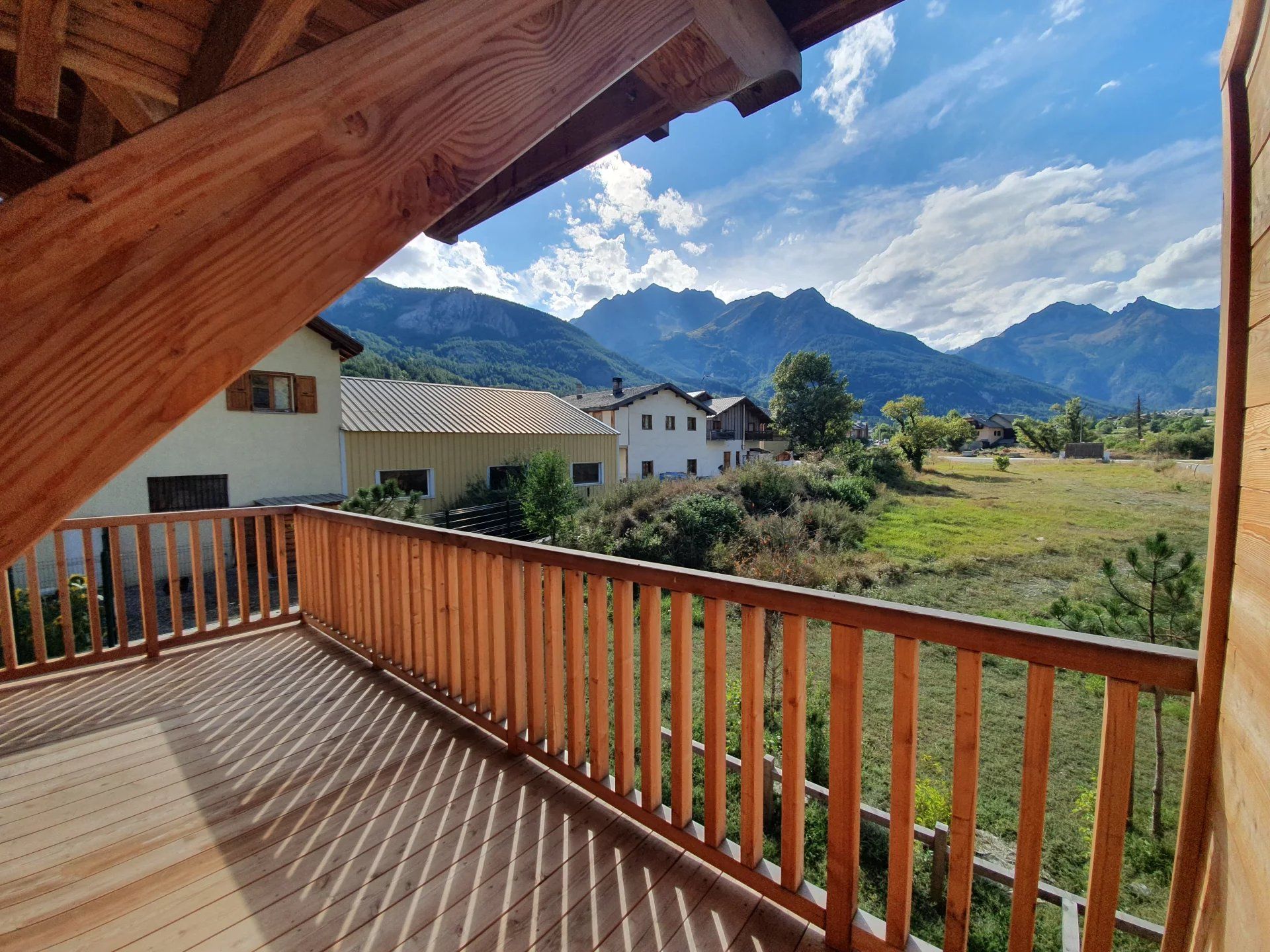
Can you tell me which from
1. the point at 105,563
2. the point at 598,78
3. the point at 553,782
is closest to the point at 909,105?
the point at 598,78

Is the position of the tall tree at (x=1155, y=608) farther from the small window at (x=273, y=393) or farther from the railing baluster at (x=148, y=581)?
the small window at (x=273, y=393)

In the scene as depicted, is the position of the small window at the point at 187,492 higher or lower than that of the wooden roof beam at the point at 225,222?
lower

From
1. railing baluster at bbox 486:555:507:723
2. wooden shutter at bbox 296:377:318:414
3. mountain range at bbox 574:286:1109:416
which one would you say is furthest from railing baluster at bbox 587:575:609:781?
mountain range at bbox 574:286:1109:416

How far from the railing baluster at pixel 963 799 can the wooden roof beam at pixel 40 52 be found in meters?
1.83

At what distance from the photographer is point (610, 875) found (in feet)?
5.03

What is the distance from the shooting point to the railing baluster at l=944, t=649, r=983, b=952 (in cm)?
111

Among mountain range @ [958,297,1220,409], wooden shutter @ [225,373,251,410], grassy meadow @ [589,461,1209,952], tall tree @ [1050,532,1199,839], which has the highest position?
mountain range @ [958,297,1220,409]

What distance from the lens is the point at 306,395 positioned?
1056 cm

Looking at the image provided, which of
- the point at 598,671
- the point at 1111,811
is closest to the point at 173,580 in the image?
the point at 598,671

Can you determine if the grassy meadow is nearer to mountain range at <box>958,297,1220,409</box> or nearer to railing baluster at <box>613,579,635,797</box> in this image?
railing baluster at <box>613,579,635,797</box>

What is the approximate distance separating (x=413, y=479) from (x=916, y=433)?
1842 cm

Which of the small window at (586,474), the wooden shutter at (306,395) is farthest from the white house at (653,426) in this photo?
the wooden shutter at (306,395)

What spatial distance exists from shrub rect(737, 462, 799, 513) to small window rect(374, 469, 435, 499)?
779 centimetres

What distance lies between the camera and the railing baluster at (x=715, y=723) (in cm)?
149
